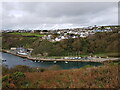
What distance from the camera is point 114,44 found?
37.9m

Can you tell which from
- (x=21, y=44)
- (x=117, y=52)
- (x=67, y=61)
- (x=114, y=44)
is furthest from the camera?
(x=21, y=44)

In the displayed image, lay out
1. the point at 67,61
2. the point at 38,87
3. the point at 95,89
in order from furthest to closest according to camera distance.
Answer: the point at 67,61 < the point at 38,87 < the point at 95,89

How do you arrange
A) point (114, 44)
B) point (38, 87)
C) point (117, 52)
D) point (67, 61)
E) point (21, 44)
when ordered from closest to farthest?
point (38, 87)
point (67, 61)
point (117, 52)
point (114, 44)
point (21, 44)

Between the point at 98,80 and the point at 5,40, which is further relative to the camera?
the point at 5,40

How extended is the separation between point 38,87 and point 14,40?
57977 mm

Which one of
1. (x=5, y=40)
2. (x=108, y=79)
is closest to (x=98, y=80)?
(x=108, y=79)

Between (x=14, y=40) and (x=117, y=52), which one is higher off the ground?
(x=14, y=40)

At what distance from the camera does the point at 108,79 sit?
4312 millimetres

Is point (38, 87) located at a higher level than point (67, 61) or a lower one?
higher

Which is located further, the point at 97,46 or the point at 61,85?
the point at 97,46

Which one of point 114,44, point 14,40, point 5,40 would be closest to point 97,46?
point 114,44

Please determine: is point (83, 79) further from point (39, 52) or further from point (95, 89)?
point (39, 52)

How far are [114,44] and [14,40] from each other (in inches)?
1685

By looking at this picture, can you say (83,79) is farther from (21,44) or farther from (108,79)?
(21,44)
